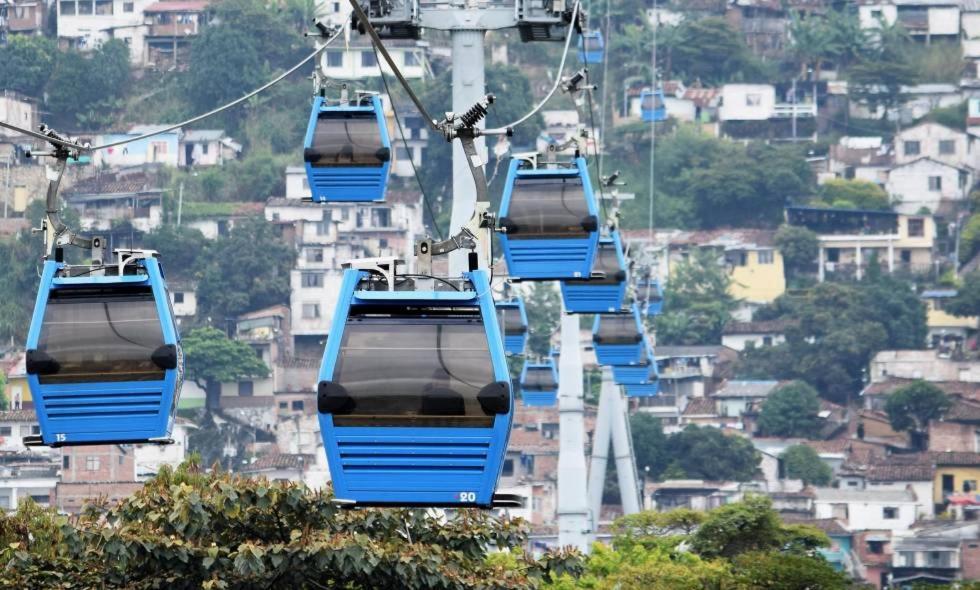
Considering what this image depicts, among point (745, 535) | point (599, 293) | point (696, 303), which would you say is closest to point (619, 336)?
point (745, 535)

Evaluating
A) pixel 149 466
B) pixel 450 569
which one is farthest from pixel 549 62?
pixel 450 569

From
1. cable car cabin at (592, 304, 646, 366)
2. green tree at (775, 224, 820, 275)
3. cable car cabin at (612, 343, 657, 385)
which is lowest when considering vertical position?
green tree at (775, 224, 820, 275)

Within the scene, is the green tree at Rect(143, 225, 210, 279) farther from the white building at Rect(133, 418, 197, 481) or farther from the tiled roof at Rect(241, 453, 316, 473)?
the tiled roof at Rect(241, 453, 316, 473)

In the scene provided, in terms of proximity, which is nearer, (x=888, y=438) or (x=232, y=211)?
(x=888, y=438)

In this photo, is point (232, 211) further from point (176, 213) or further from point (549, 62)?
point (549, 62)

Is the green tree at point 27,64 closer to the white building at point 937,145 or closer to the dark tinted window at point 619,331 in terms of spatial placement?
the white building at point 937,145

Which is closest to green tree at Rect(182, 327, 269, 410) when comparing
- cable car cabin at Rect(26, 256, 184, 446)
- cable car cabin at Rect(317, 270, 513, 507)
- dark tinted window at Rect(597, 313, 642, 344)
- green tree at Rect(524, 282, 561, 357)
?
green tree at Rect(524, 282, 561, 357)

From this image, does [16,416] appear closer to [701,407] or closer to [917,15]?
[701,407]
